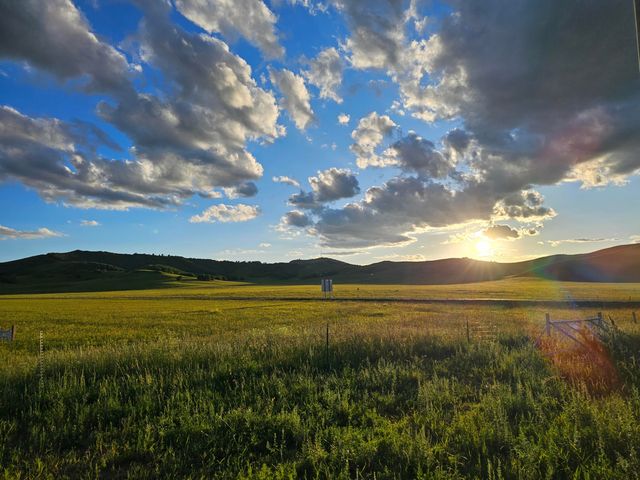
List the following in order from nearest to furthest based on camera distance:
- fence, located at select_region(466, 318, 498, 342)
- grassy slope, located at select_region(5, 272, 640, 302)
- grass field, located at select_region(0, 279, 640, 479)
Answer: grass field, located at select_region(0, 279, 640, 479), fence, located at select_region(466, 318, 498, 342), grassy slope, located at select_region(5, 272, 640, 302)

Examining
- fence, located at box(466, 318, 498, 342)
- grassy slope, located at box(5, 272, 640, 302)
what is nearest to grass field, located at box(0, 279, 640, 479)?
fence, located at box(466, 318, 498, 342)

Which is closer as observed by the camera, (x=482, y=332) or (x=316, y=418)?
(x=316, y=418)

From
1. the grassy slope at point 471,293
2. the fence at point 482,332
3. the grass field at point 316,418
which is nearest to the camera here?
the grass field at point 316,418

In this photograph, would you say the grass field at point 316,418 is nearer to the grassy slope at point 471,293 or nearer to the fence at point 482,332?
the fence at point 482,332

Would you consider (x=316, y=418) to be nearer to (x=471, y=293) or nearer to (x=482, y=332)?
A: (x=482, y=332)

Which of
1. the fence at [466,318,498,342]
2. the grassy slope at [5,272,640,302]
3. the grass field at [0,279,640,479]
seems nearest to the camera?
the grass field at [0,279,640,479]

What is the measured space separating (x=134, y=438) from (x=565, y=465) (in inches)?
268

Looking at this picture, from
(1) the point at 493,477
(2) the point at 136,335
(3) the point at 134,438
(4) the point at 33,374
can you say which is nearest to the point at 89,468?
(3) the point at 134,438

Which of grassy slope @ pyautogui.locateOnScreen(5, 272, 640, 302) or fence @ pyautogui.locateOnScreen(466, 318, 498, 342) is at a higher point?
fence @ pyautogui.locateOnScreen(466, 318, 498, 342)

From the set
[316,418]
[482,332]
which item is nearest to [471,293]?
[482,332]

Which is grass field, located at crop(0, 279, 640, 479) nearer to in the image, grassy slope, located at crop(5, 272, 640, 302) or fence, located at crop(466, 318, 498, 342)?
fence, located at crop(466, 318, 498, 342)

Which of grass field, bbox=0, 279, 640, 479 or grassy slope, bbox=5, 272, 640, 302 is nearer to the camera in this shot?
grass field, bbox=0, 279, 640, 479

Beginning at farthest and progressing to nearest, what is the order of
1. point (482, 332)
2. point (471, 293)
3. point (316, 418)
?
point (471, 293)
point (482, 332)
point (316, 418)

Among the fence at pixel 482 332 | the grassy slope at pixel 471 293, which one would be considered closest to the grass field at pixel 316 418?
the fence at pixel 482 332
